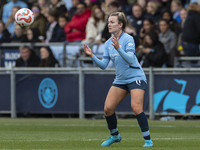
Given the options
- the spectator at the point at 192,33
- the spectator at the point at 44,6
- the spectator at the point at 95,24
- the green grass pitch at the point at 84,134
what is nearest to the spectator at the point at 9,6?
the spectator at the point at 44,6

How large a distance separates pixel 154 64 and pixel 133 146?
26.1ft

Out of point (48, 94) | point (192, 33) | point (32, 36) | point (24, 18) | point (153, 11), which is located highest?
point (153, 11)

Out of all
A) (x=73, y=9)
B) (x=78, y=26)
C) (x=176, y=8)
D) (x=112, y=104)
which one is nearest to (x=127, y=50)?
(x=112, y=104)

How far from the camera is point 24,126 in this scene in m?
15.5

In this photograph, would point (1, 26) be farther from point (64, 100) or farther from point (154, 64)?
point (154, 64)

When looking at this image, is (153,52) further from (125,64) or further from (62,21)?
(125,64)

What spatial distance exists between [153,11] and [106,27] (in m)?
2.49

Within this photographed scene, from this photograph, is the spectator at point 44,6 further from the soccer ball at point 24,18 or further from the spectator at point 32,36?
the soccer ball at point 24,18

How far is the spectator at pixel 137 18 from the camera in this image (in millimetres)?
20172

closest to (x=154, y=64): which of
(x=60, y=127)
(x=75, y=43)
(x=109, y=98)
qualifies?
(x=75, y=43)

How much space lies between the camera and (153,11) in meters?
20.5

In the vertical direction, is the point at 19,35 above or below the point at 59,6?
below

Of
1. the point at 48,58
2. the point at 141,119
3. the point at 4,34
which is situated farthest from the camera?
the point at 4,34

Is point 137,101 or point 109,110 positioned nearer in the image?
point 137,101
